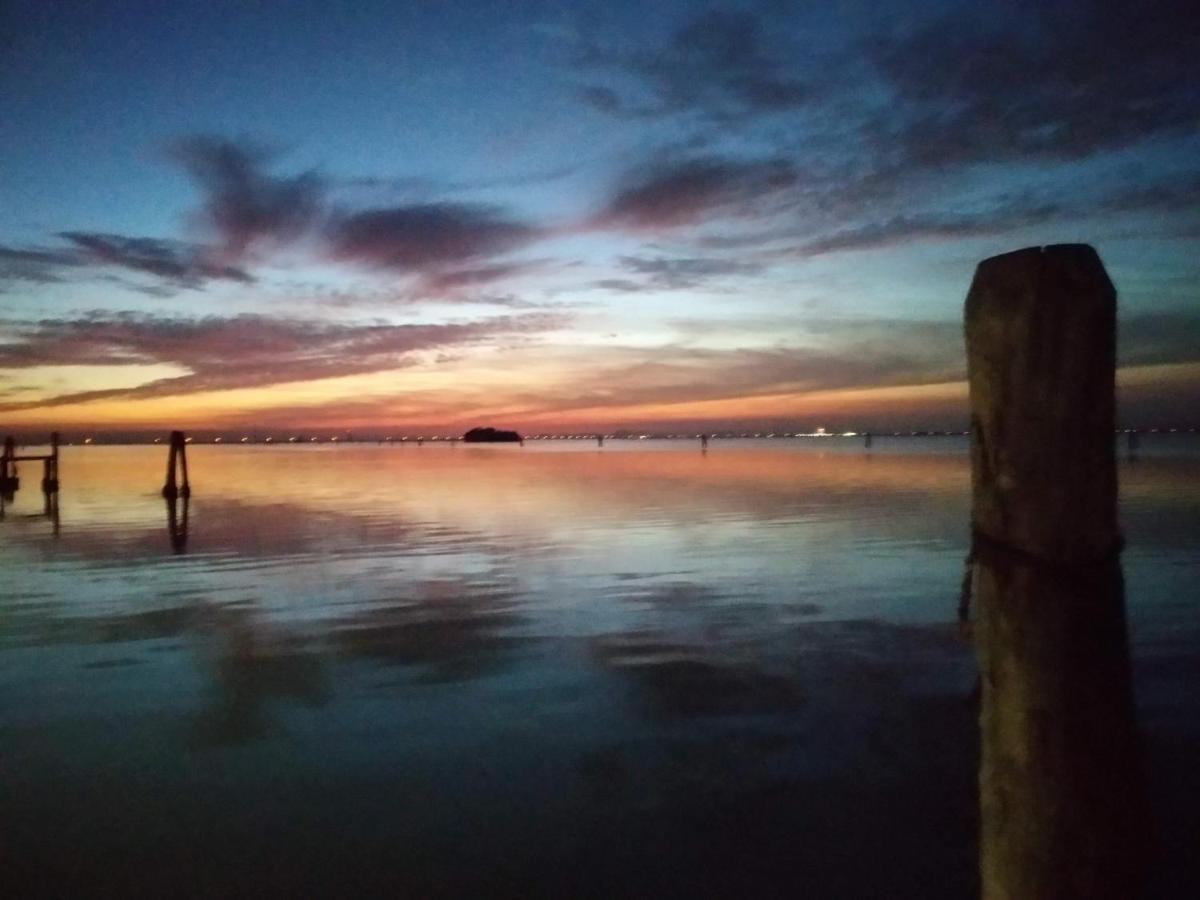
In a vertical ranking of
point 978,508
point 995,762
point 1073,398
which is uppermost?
point 1073,398

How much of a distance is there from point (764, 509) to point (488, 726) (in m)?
19.2

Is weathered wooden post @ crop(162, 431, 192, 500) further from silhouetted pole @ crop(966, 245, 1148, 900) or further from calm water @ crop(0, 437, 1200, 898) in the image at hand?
silhouetted pole @ crop(966, 245, 1148, 900)

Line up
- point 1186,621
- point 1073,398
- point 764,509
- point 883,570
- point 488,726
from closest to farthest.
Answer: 1. point 1073,398
2. point 488,726
3. point 1186,621
4. point 883,570
5. point 764,509

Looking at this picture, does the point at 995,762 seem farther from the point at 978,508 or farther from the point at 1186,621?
the point at 1186,621

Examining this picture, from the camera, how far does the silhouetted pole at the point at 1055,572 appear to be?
10.0ft

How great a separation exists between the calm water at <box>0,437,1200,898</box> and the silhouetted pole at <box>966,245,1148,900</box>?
242 centimetres

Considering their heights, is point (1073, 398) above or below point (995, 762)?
above

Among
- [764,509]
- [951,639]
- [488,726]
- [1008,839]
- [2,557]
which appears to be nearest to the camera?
[1008,839]

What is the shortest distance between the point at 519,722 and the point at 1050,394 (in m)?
6.04

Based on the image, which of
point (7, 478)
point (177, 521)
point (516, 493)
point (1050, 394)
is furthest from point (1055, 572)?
point (7, 478)

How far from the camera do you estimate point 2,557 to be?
1867cm

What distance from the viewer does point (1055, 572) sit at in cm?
315

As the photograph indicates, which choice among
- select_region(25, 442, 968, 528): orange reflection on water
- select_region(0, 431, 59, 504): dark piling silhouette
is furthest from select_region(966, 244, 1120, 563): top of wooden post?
select_region(0, 431, 59, 504): dark piling silhouette

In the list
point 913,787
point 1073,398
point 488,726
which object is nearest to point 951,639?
point 913,787
